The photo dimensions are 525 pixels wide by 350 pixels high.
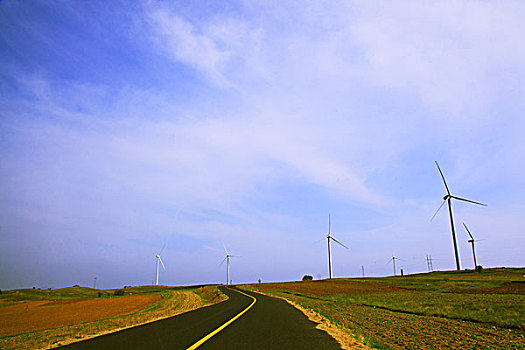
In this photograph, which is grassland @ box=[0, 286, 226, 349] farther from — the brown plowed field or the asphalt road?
the asphalt road

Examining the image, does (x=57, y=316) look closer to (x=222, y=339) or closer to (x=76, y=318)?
(x=76, y=318)

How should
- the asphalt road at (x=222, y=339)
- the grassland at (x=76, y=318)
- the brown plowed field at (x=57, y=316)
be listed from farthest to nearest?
the brown plowed field at (x=57, y=316) < the grassland at (x=76, y=318) < the asphalt road at (x=222, y=339)

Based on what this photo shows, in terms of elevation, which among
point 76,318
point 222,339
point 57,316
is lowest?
point 57,316

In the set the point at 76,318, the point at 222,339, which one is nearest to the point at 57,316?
the point at 76,318

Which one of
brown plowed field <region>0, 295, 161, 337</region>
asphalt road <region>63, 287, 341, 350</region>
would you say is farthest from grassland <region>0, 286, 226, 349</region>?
asphalt road <region>63, 287, 341, 350</region>

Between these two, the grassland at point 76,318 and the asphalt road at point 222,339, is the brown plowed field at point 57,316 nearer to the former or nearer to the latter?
the grassland at point 76,318

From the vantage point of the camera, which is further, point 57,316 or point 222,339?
point 57,316

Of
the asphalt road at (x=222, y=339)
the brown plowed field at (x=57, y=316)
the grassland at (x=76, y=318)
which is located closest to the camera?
the asphalt road at (x=222, y=339)

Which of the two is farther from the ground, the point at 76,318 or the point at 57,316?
the point at 76,318

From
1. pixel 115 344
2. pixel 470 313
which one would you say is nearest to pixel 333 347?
pixel 115 344

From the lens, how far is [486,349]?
14.5 m

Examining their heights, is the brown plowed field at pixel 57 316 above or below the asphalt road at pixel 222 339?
below

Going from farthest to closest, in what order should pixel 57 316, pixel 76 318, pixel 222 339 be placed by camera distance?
pixel 57 316 → pixel 76 318 → pixel 222 339

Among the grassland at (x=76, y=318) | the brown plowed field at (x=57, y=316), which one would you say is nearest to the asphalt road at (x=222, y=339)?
the grassland at (x=76, y=318)
